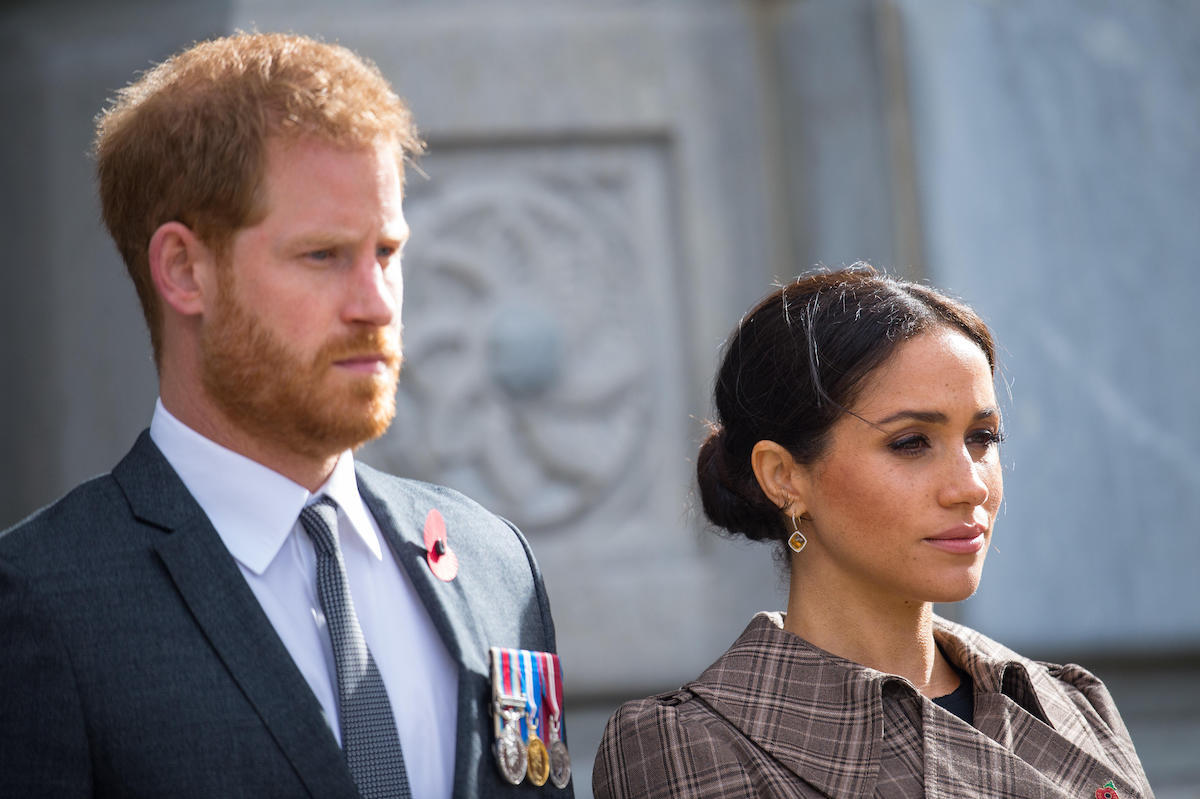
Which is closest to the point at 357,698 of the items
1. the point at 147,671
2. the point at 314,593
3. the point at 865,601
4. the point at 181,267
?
the point at 314,593

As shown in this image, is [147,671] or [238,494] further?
[238,494]

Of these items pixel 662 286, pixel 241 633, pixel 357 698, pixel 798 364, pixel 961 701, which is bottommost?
pixel 961 701

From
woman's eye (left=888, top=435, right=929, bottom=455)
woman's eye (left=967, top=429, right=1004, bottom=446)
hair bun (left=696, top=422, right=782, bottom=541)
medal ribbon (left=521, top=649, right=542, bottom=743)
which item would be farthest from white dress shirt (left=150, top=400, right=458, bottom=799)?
woman's eye (left=967, top=429, right=1004, bottom=446)

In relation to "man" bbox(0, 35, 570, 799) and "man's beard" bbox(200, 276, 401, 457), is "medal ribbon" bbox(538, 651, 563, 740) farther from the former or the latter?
"man's beard" bbox(200, 276, 401, 457)

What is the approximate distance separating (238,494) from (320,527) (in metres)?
0.12

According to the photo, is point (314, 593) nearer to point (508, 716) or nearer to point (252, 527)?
point (252, 527)

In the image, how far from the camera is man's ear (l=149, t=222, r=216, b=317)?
2109mm

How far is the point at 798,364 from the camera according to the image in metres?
2.52

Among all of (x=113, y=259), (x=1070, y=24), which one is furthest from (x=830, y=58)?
(x=113, y=259)

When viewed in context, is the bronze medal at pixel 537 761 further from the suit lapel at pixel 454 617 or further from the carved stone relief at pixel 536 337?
the carved stone relief at pixel 536 337

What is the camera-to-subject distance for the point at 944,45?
4574 mm

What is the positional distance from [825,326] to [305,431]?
0.93 meters

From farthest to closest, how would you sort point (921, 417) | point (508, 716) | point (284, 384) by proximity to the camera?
point (921, 417), point (508, 716), point (284, 384)

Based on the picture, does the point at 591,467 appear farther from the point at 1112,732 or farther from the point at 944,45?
the point at 1112,732
